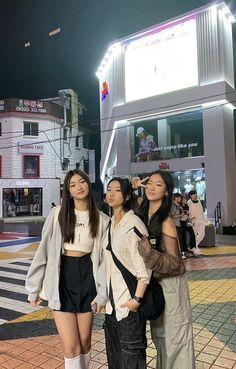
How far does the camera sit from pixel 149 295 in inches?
89.6

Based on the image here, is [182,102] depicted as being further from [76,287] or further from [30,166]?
[30,166]

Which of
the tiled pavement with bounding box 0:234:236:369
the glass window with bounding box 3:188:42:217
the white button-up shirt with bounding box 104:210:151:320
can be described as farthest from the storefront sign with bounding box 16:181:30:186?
the white button-up shirt with bounding box 104:210:151:320

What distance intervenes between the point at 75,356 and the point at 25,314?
2.81 metres

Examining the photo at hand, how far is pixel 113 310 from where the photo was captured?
7.89 feet

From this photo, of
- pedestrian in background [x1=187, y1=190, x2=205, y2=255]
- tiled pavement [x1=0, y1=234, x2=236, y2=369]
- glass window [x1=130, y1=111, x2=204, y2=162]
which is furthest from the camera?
glass window [x1=130, y1=111, x2=204, y2=162]

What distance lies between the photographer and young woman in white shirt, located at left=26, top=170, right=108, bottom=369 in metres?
2.54

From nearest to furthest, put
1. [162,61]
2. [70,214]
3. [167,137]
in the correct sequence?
1. [70,214]
2. [162,61]
3. [167,137]

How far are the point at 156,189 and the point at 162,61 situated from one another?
16.7 m

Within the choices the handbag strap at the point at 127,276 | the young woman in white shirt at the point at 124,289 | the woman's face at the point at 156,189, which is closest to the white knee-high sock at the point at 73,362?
the young woman in white shirt at the point at 124,289

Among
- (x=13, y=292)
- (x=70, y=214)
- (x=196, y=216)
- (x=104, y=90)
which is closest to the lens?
(x=70, y=214)

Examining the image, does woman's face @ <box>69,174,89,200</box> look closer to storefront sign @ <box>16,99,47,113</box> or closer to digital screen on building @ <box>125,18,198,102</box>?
digital screen on building @ <box>125,18,198,102</box>

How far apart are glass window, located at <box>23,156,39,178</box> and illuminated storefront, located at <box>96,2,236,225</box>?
10.9 metres

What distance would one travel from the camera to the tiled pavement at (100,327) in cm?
346

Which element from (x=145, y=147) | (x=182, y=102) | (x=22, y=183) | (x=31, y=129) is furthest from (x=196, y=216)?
(x=31, y=129)
